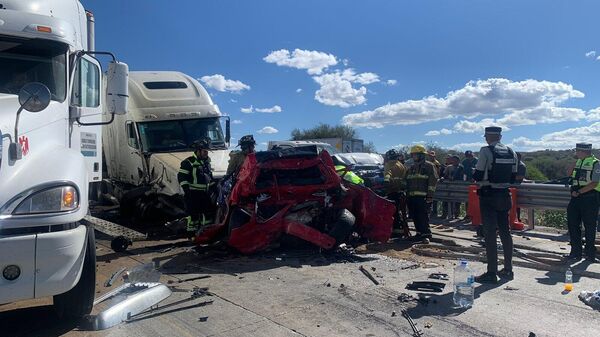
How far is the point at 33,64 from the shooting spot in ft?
16.8

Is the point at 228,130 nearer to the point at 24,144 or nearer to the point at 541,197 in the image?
the point at 541,197

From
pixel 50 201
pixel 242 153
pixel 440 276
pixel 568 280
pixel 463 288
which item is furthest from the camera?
pixel 242 153

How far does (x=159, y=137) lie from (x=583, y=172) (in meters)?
8.56

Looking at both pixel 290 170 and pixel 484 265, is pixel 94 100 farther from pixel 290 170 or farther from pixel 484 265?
pixel 484 265

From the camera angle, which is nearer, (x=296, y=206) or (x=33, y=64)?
(x=33, y=64)

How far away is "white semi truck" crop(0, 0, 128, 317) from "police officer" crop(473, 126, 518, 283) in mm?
4437

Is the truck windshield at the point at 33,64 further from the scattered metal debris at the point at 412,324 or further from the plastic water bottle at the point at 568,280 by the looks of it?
the plastic water bottle at the point at 568,280

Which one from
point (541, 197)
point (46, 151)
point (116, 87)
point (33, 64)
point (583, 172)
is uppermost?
point (33, 64)

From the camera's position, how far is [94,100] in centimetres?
635

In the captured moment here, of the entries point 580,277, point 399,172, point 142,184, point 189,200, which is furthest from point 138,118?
point 580,277

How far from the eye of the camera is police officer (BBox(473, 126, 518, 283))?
635cm

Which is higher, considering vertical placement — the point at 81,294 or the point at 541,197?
the point at 541,197

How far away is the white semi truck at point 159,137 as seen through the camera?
11203 mm

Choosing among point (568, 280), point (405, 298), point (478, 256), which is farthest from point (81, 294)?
point (478, 256)
